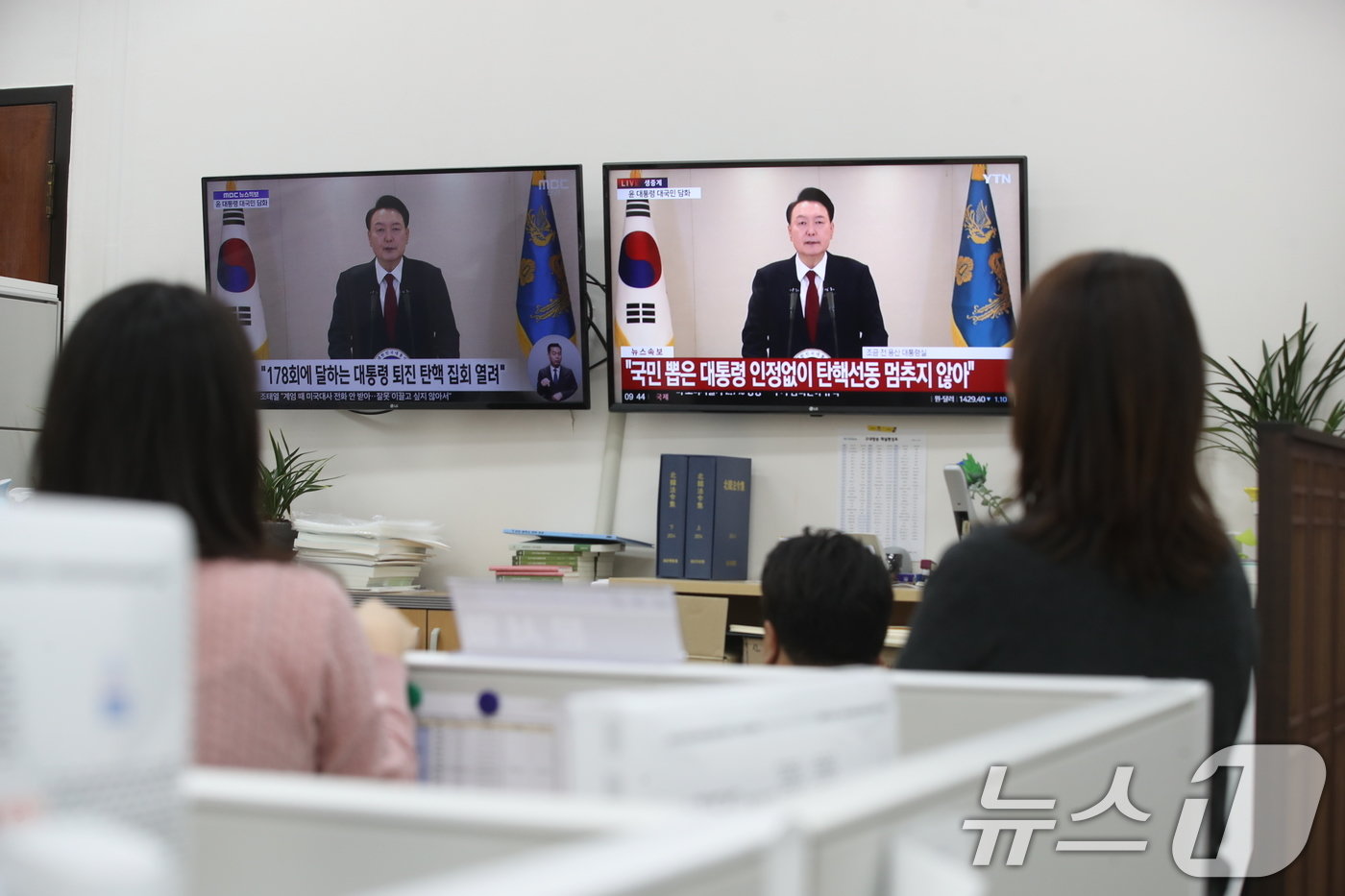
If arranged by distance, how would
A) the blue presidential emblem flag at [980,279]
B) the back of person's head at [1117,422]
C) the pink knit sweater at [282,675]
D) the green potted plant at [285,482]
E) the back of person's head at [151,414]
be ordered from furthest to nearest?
the green potted plant at [285,482] → the blue presidential emblem flag at [980,279] → the back of person's head at [1117,422] → the back of person's head at [151,414] → the pink knit sweater at [282,675]

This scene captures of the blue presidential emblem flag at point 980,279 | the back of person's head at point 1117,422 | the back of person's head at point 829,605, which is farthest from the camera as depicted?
the blue presidential emblem flag at point 980,279

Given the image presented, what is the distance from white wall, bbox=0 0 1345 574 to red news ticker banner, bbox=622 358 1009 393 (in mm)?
164

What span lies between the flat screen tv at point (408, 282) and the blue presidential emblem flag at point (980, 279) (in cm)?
113

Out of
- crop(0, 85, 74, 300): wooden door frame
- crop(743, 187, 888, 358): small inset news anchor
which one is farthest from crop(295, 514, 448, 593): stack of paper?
crop(0, 85, 74, 300): wooden door frame

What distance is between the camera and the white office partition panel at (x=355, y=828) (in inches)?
21.9

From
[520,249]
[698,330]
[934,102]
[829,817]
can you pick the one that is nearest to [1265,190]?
[934,102]

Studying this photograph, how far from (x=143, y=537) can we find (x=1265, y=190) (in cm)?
397

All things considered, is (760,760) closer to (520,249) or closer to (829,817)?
(829,817)

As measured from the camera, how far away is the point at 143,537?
41 centimetres

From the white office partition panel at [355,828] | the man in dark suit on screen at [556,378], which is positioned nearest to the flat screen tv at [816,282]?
the man in dark suit on screen at [556,378]

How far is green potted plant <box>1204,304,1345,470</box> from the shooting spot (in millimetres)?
3611

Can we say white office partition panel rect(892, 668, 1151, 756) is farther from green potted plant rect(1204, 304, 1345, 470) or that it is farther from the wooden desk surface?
green potted plant rect(1204, 304, 1345, 470)

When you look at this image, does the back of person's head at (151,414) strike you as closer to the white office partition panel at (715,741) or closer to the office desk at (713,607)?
the white office partition panel at (715,741)

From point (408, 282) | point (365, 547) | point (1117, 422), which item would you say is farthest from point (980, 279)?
point (1117, 422)
